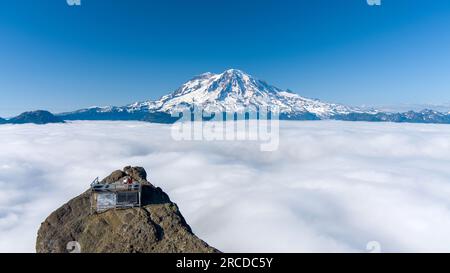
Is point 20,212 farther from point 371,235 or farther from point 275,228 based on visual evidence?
point 371,235

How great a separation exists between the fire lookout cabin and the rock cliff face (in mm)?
1138

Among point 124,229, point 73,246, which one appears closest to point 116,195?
point 124,229

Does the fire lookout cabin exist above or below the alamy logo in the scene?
above

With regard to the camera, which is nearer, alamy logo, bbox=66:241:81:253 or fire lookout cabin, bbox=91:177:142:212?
alamy logo, bbox=66:241:81:253

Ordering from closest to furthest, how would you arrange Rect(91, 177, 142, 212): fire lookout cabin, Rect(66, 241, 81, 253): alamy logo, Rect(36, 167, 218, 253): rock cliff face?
Rect(36, 167, 218, 253): rock cliff face < Rect(66, 241, 81, 253): alamy logo < Rect(91, 177, 142, 212): fire lookout cabin

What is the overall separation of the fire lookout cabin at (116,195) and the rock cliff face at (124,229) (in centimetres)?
114

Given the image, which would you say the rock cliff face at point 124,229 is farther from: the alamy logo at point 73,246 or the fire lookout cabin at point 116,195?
the fire lookout cabin at point 116,195

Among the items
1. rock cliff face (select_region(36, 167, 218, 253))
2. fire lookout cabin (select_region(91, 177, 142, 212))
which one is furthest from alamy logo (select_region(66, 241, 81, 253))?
fire lookout cabin (select_region(91, 177, 142, 212))

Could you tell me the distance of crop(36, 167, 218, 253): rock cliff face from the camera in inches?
1807

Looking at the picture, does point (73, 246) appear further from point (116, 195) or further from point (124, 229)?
point (116, 195)

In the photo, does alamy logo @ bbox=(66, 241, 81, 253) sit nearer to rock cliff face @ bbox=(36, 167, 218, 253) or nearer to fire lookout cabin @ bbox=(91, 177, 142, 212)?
rock cliff face @ bbox=(36, 167, 218, 253)

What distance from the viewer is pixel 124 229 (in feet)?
158

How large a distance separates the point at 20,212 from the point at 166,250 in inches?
7887
